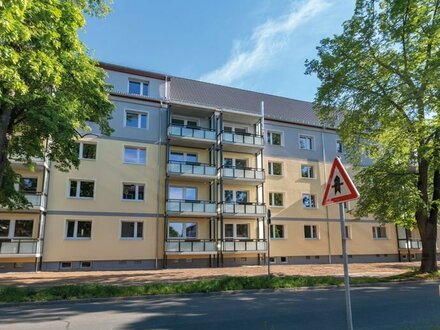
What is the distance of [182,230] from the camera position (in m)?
26.1

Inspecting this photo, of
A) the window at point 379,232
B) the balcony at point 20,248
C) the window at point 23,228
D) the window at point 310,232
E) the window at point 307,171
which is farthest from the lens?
A: the window at point 379,232

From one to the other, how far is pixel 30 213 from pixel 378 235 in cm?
2674

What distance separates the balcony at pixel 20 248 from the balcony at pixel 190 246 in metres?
7.46

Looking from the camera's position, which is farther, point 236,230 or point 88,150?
point 236,230

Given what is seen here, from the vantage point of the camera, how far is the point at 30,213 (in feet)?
72.3

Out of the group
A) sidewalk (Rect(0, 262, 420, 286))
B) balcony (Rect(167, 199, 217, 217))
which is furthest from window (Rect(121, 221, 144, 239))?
sidewalk (Rect(0, 262, 420, 286))

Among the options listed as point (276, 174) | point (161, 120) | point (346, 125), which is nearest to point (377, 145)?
point (346, 125)

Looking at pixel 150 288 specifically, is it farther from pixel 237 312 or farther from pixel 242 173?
pixel 242 173

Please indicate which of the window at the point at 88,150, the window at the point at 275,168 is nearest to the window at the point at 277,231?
the window at the point at 275,168

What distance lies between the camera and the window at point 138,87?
89.4 ft

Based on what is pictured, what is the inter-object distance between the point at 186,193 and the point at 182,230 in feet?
8.42

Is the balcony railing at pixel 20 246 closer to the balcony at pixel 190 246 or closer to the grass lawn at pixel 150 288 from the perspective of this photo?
the balcony at pixel 190 246

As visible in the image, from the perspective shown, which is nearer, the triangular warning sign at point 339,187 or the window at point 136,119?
the triangular warning sign at point 339,187

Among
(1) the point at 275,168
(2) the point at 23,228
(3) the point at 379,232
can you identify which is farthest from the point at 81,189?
(3) the point at 379,232
